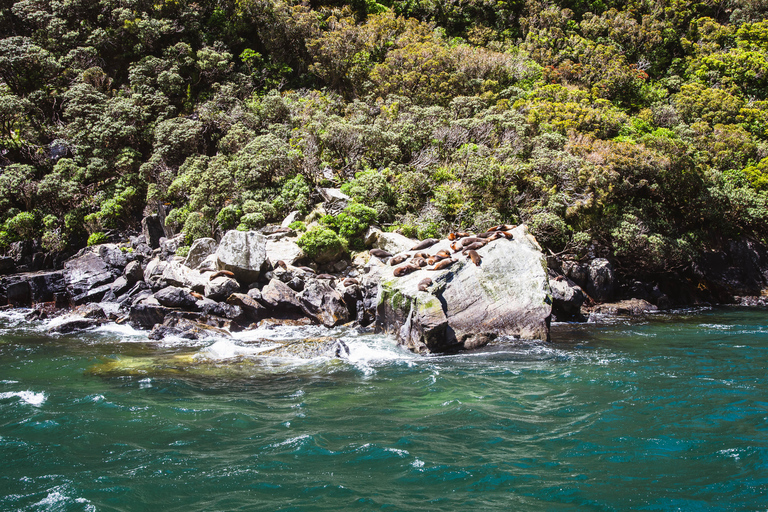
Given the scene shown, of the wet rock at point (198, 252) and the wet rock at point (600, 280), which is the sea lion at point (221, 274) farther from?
the wet rock at point (600, 280)

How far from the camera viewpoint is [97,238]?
25062 millimetres

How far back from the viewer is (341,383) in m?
10.6

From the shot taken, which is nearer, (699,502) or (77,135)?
(699,502)

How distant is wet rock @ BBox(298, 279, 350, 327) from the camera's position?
17.2 m

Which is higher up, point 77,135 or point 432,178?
point 77,135

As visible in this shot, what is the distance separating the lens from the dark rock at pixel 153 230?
81.5ft

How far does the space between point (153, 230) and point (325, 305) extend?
13.2m

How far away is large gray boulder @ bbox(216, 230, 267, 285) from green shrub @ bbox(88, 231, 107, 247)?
11141 mm

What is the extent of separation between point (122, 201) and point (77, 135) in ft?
19.2

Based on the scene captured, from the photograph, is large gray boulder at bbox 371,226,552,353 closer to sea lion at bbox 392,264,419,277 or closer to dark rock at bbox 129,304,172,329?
sea lion at bbox 392,264,419,277

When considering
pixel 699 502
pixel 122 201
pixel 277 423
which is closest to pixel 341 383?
pixel 277 423

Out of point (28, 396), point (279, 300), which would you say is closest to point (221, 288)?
point (279, 300)

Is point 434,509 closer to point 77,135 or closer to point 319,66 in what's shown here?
point 77,135

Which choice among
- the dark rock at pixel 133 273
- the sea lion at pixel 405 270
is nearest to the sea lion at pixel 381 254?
the sea lion at pixel 405 270
